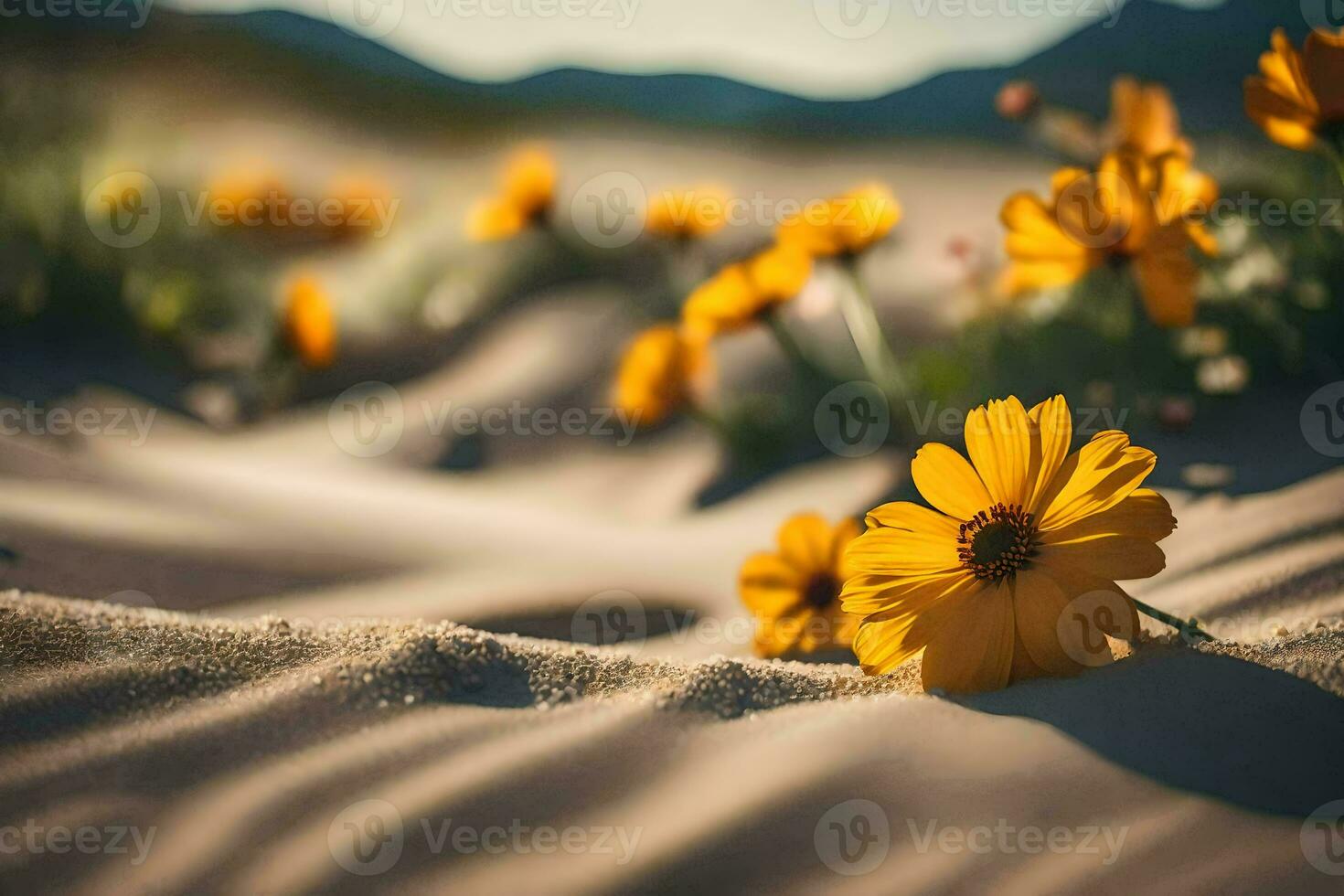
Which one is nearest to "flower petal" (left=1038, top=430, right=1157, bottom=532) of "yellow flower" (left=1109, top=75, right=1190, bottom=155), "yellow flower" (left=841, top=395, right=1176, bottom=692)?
"yellow flower" (left=841, top=395, right=1176, bottom=692)

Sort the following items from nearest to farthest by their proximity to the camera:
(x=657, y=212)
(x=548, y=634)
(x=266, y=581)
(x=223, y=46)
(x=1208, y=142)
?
(x=548, y=634) < (x=266, y=581) < (x=657, y=212) < (x=1208, y=142) < (x=223, y=46)

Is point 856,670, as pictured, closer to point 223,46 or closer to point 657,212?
point 657,212

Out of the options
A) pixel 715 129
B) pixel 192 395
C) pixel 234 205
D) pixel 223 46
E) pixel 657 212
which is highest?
pixel 223 46

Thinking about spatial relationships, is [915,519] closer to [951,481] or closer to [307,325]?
[951,481]

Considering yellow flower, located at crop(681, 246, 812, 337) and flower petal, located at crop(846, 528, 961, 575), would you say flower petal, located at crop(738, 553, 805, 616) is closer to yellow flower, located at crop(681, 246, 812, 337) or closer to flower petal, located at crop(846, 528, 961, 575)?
flower petal, located at crop(846, 528, 961, 575)

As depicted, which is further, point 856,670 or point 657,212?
point 657,212

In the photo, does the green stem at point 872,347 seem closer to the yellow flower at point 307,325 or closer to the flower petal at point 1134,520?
the flower petal at point 1134,520

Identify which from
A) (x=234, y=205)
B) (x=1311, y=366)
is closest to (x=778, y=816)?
(x=1311, y=366)
